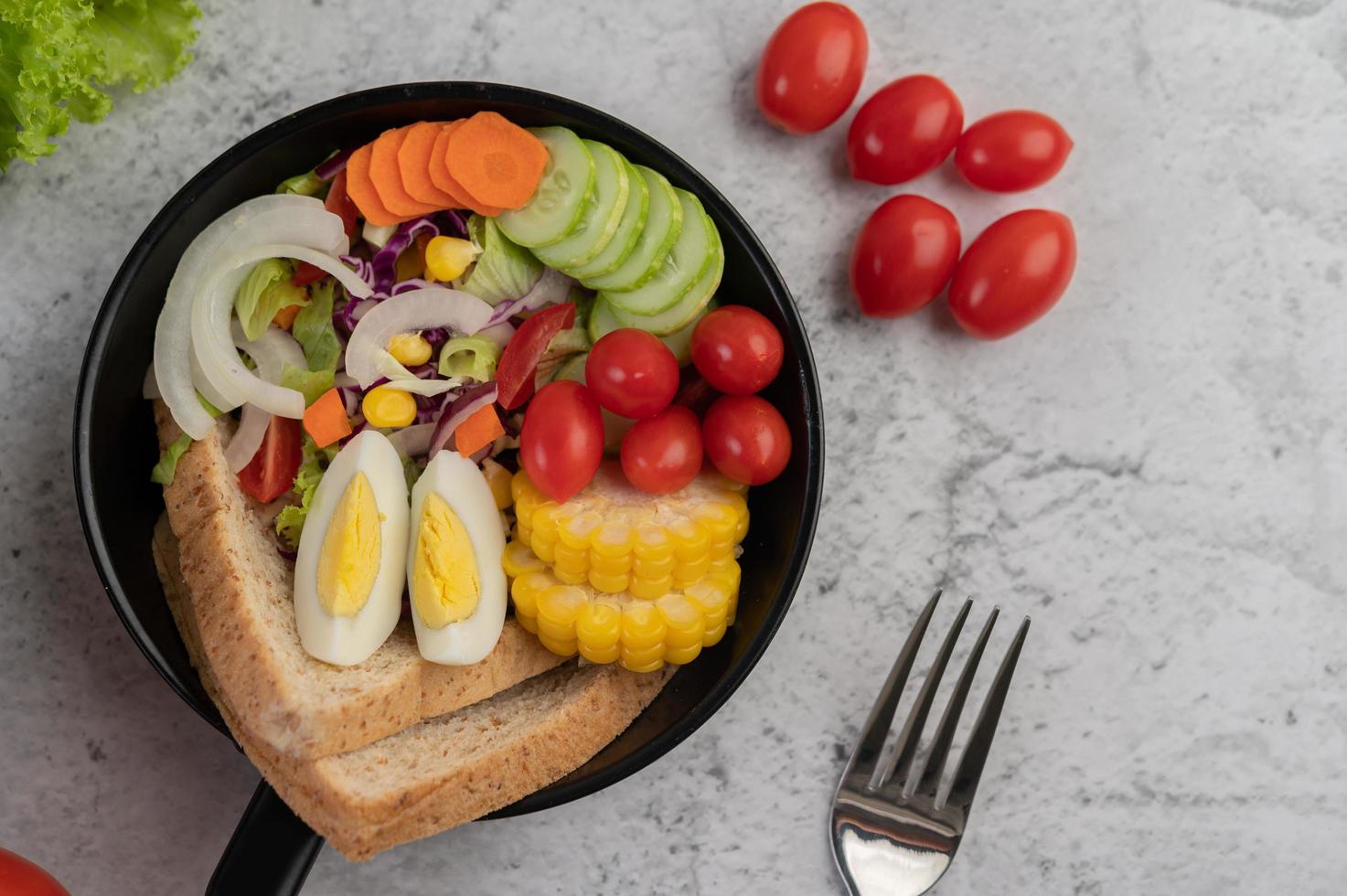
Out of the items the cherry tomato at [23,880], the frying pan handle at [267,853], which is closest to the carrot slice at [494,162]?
the frying pan handle at [267,853]

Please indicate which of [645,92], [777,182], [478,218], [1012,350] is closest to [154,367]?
[478,218]

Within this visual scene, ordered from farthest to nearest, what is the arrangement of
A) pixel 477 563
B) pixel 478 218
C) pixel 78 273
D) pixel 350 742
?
pixel 78 273 < pixel 478 218 < pixel 477 563 < pixel 350 742

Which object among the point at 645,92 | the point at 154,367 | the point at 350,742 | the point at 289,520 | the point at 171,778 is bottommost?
the point at 171,778

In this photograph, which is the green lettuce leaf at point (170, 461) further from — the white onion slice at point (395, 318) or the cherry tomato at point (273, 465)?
the white onion slice at point (395, 318)

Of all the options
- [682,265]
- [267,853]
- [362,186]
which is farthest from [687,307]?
[267,853]

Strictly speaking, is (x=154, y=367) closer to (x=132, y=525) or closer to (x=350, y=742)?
(x=132, y=525)

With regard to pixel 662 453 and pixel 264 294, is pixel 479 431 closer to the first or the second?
pixel 662 453

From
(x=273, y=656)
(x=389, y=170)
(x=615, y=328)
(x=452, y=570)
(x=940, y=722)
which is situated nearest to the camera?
(x=273, y=656)
